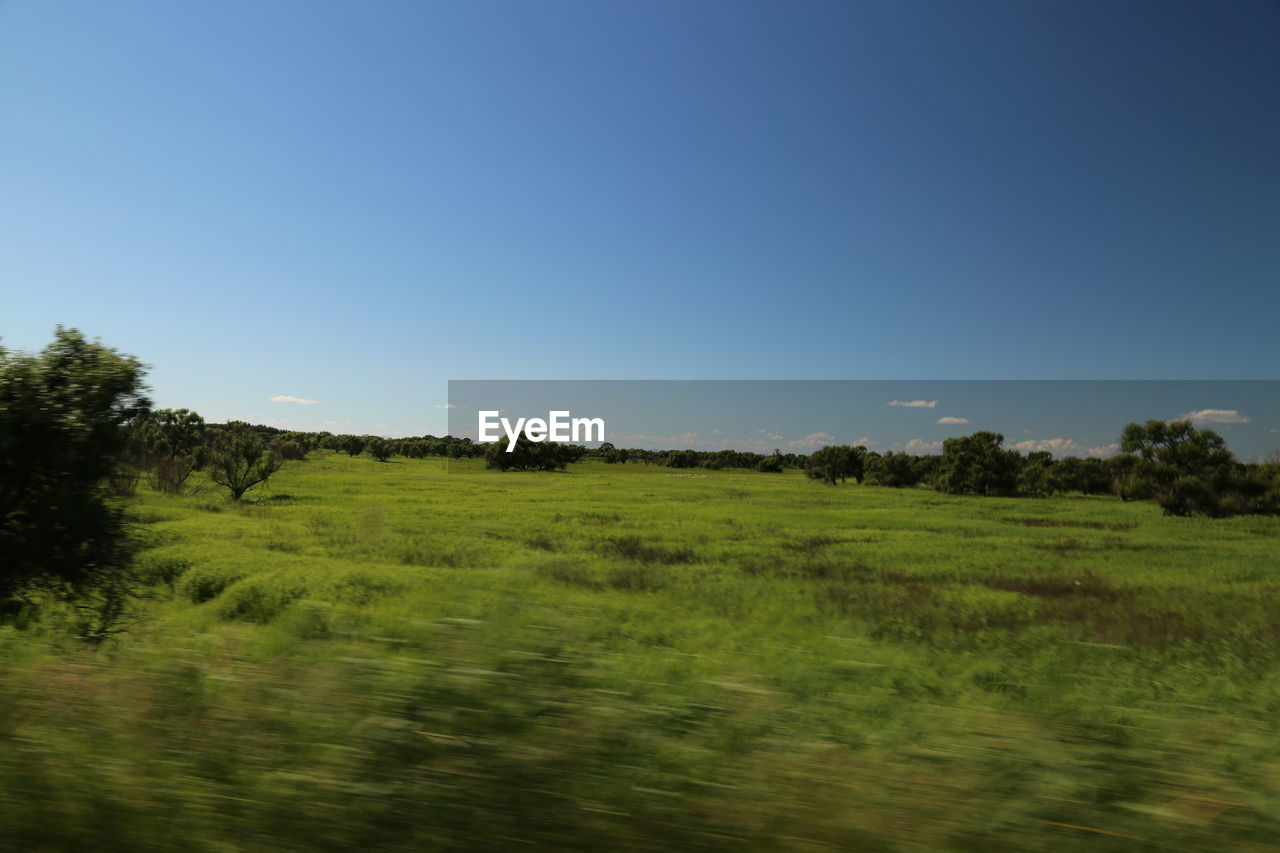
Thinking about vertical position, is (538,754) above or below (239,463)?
below

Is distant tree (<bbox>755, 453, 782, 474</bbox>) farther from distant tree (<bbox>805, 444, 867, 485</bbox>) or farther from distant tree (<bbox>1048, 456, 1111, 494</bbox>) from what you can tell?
distant tree (<bbox>1048, 456, 1111, 494</bbox>)

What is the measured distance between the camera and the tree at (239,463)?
3675 cm

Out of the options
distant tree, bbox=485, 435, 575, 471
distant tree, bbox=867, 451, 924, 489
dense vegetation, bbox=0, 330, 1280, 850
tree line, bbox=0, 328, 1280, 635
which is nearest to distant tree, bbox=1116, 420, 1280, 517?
tree line, bbox=0, 328, 1280, 635

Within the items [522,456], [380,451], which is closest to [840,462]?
[522,456]

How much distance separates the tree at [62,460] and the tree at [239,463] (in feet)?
94.9

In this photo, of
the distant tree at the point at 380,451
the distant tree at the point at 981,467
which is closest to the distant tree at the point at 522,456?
the distant tree at the point at 380,451

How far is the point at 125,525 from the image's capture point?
10547 mm

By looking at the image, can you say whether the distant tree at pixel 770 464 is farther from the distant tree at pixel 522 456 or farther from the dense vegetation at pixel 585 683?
the dense vegetation at pixel 585 683

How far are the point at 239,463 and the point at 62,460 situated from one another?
3242 cm

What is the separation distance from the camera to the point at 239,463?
3762cm

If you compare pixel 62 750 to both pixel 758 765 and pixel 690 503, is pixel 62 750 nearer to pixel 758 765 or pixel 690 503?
pixel 758 765

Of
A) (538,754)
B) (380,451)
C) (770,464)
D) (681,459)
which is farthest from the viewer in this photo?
(681,459)

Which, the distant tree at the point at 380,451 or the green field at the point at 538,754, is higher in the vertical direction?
the distant tree at the point at 380,451

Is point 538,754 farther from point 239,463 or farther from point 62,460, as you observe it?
point 239,463
